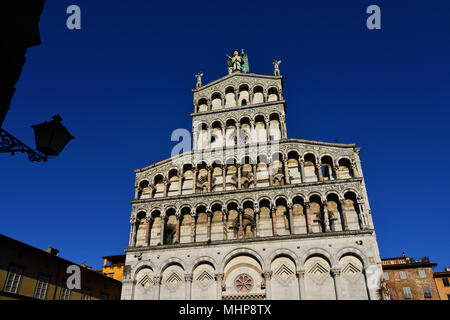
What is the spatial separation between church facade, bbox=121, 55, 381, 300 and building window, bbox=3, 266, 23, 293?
25.6ft

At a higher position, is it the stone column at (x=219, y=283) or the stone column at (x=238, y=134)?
the stone column at (x=238, y=134)

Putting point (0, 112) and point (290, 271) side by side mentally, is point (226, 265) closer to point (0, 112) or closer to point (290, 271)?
point (290, 271)

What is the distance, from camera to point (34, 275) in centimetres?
2605

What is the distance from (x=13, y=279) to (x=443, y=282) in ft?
174

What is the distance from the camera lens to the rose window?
A: 25500 mm

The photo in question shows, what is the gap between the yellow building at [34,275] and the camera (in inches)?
935

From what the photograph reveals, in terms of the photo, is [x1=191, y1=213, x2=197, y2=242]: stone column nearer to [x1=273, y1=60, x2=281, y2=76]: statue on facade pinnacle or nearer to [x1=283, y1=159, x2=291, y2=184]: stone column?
[x1=283, y1=159, x2=291, y2=184]: stone column

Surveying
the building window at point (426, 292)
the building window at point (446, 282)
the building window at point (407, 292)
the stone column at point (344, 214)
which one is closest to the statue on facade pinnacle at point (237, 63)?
the stone column at point (344, 214)

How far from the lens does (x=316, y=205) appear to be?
2784 cm

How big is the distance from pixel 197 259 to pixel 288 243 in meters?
7.31

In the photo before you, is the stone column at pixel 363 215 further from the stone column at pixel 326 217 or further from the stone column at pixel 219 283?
the stone column at pixel 219 283

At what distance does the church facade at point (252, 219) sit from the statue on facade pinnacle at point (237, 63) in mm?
7055

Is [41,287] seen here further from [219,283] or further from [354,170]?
[354,170]

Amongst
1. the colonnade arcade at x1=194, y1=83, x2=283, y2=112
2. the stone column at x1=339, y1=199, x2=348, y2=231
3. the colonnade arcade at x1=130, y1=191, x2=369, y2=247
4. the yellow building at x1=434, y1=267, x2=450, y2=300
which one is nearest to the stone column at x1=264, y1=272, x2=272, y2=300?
the colonnade arcade at x1=130, y1=191, x2=369, y2=247
